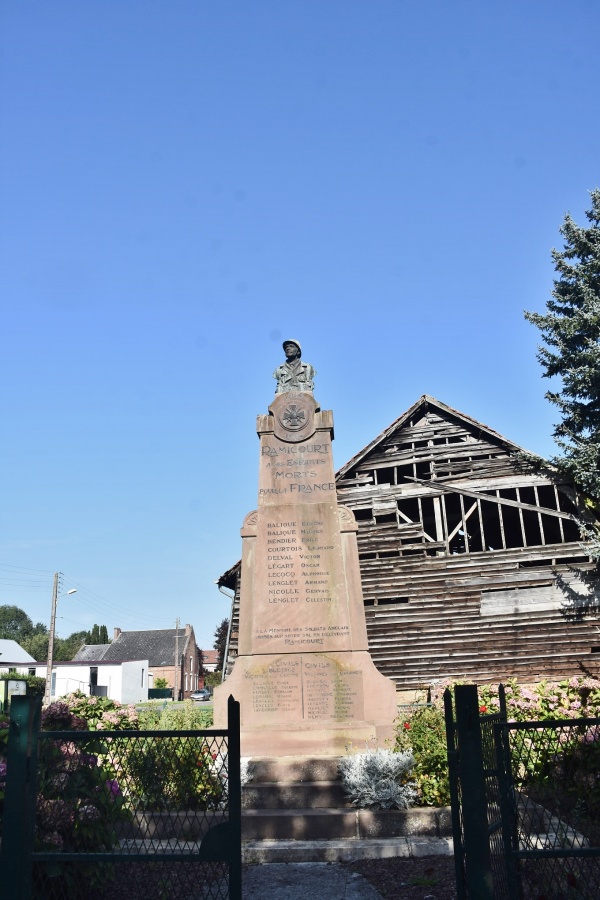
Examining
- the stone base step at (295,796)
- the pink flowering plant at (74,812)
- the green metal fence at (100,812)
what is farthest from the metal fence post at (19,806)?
the stone base step at (295,796)

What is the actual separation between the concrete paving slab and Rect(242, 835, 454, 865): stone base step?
0.13m

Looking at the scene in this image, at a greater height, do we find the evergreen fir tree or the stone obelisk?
the evergreen fir tree

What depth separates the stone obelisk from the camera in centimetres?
899

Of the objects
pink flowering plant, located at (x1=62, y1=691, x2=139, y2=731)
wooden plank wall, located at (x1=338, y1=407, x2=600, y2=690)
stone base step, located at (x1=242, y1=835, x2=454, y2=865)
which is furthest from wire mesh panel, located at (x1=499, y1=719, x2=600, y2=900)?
wooden plank wall, located at (x1=338, y1=407, x2=600, y2=690)

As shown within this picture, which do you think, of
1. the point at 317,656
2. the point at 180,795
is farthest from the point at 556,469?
the point at 180,795

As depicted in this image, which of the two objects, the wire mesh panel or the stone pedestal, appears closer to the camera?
the wire mesh panel

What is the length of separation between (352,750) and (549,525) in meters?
17.0

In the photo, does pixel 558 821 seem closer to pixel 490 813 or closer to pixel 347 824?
pixel 490 813

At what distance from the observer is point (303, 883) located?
580 centimetres

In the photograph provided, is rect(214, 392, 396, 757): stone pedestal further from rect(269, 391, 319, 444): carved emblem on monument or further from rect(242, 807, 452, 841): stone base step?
rect(242, 807, 452, 841): stone base step

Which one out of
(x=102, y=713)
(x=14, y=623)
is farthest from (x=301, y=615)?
(x=14, y=623)

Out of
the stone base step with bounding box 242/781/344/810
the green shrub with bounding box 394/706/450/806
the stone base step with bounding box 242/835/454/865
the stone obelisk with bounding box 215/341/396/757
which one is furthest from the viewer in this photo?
the stone obelisk with bounding box 215/341/396/757

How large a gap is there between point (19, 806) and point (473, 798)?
98.0 inches

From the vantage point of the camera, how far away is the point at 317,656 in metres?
9.35
